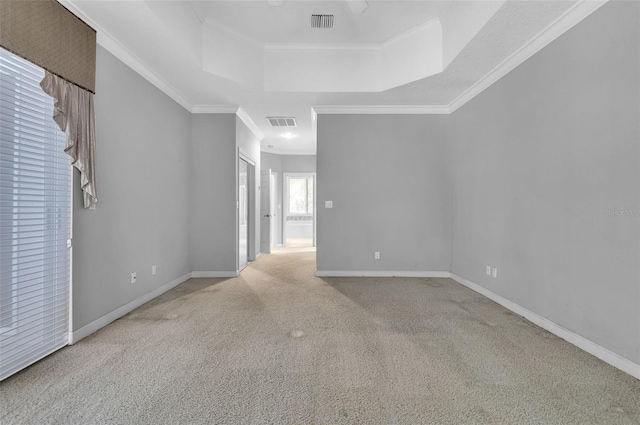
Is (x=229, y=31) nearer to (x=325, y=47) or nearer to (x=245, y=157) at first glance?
(x=325, y=47)

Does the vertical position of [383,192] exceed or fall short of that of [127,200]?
it exceeds it

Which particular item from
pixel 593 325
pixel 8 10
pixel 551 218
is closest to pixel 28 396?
pixel 8 10

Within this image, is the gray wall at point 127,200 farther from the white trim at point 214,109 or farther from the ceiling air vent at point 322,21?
the ceiling air vent at point 322,21

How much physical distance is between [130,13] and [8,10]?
0.80m

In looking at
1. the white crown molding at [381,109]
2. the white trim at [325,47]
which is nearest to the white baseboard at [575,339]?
the white crown molding at [381,109]

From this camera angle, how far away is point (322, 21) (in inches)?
125

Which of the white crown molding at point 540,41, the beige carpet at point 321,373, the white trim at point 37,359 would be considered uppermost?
the white crown molding at point 540,41

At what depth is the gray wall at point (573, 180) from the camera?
195 cm

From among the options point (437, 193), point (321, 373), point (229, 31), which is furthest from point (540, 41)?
point (321, 373)

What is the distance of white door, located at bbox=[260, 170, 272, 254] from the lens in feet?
23.6

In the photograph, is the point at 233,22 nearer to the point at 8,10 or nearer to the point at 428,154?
the point at 8,10

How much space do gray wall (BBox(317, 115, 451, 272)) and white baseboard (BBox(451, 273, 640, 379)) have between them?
4.48ft

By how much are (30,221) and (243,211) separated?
3.55m

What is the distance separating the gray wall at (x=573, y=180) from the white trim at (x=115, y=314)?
407cm
